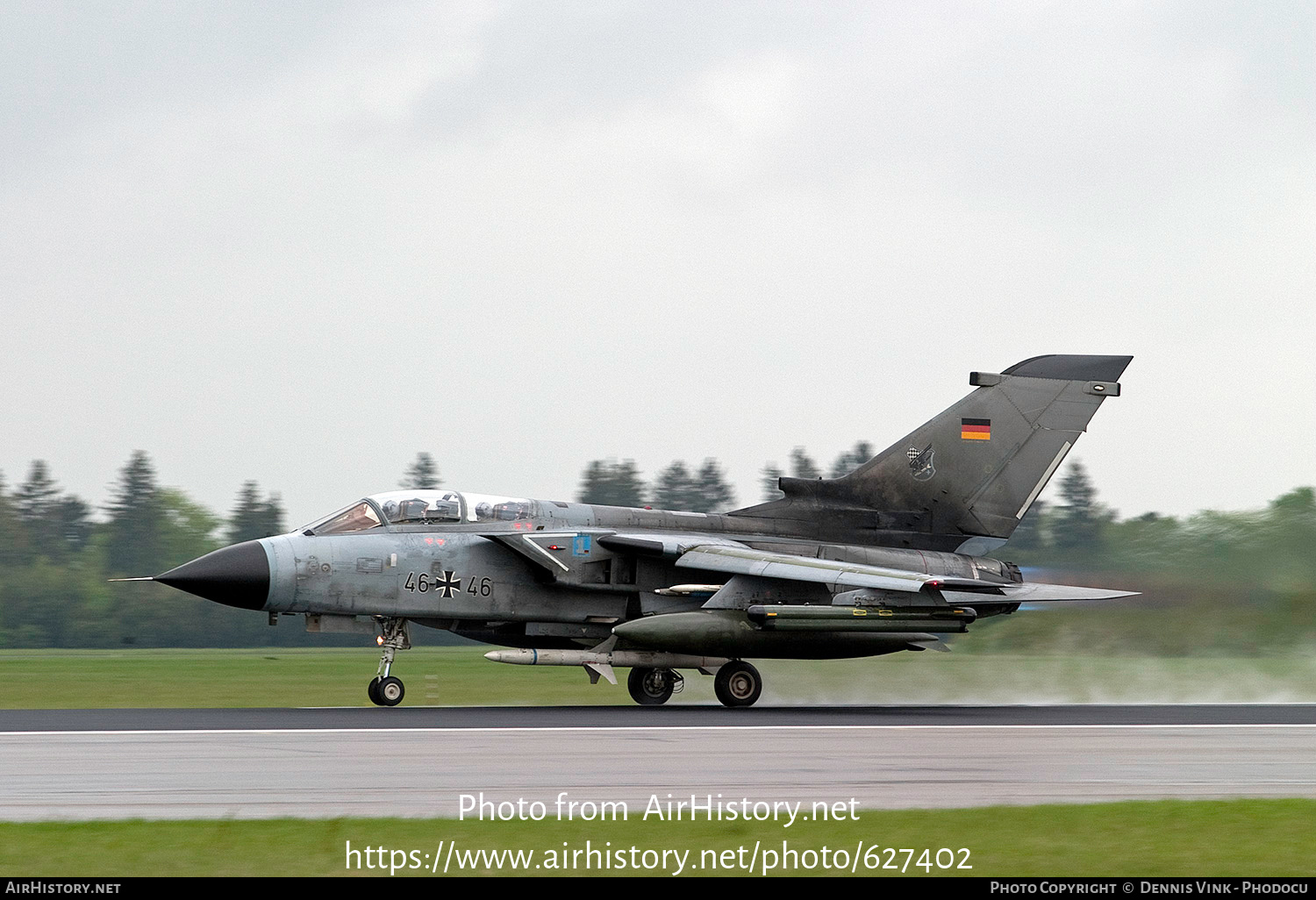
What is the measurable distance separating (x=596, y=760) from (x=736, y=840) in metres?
3.55

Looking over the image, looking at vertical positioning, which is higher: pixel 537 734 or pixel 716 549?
pixel 716 549

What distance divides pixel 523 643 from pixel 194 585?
4.28 meters

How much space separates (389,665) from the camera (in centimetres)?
1638

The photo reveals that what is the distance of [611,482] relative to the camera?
55000 millimetres

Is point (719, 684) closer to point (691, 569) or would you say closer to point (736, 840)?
point (691, 569)

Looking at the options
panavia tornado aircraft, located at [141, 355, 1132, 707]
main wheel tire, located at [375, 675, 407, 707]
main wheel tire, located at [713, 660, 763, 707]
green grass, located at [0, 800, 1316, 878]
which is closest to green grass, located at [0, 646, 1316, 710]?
main wheel tire, located at [713, 660, 763, 707]

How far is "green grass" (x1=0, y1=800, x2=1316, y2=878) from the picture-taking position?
6559mm

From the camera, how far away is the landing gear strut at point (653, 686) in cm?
1780

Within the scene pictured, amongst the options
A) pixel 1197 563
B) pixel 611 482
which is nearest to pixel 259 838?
pixel 1197 563

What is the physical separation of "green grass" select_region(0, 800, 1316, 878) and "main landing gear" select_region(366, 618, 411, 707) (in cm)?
880

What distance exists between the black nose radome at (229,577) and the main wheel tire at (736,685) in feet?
17.9

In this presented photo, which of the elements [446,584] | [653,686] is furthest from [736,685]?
[446,584]
